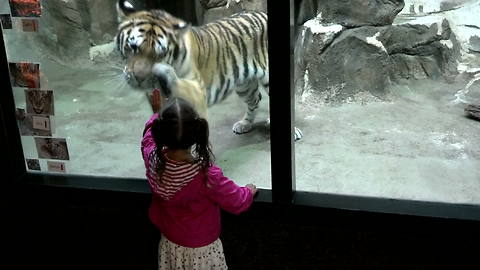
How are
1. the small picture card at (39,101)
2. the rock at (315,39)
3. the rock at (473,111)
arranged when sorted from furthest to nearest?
the rock at (315,39)
the rock at (473,111)
the small picture card at (39,101)

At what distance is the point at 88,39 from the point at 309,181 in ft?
4.78

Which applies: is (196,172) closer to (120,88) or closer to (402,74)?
(120,88)

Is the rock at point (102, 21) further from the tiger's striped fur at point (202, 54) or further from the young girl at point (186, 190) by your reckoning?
the young girl at point (186, 190)

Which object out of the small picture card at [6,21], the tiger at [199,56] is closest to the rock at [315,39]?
the tiger at [199,56]

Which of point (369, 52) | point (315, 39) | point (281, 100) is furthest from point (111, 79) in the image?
point (369, 52)

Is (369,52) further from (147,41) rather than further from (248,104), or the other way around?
(147,41)

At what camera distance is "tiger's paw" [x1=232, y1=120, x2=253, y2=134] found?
2759mm

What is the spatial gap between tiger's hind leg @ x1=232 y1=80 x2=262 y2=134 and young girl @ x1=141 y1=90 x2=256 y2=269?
41.9 inches

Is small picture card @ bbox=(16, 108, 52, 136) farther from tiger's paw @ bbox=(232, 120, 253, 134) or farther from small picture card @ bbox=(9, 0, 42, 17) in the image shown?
tiger's paw @ bbox=(232, 120, 253, 134)

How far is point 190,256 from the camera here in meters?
1.62

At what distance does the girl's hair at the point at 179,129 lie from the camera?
1408 millimetres

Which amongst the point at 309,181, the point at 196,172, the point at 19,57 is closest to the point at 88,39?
the point at 19,57

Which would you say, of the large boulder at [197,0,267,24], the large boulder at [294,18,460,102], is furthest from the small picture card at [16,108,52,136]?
the large boulder at [294,18,460,102]

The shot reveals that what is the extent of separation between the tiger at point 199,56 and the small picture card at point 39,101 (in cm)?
33
